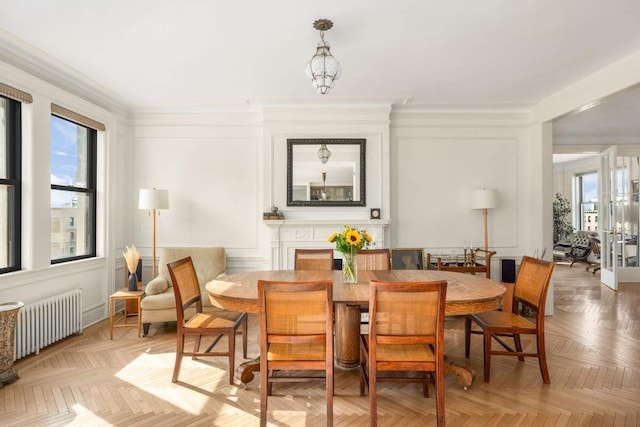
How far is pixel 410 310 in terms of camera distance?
6.83ft

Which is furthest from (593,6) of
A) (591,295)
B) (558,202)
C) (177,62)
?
(558,202)

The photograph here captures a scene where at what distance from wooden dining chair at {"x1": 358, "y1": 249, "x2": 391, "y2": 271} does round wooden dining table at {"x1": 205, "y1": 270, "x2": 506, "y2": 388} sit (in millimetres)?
241

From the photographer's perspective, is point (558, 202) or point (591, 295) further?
point (558, 202)

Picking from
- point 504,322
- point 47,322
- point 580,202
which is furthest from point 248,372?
point 580,202

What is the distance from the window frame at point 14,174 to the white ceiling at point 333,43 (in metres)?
0.58

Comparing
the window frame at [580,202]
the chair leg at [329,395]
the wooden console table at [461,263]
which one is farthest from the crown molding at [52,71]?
the window frame at [580,202]

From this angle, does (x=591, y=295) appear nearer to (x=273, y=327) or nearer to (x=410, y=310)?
(x=410, y=310)

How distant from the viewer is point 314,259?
3605 millimetres

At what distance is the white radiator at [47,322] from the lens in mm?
3113

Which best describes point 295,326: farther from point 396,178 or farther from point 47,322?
point 396,178

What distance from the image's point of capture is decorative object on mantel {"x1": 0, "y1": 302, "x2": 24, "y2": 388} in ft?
8.76

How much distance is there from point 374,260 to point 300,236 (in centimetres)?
135

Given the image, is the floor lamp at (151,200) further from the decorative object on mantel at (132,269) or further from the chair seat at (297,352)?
the chair seat at (297,352)

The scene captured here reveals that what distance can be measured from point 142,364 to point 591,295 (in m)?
6.20
